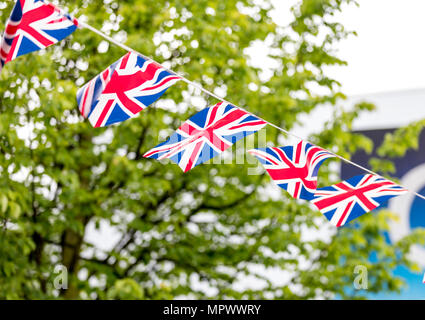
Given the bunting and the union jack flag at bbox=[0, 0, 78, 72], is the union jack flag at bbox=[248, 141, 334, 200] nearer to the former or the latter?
the bunting

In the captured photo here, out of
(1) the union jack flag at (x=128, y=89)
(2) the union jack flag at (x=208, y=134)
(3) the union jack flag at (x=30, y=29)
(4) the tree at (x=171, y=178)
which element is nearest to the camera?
(3) the union jack flag at (x=30, y=29)

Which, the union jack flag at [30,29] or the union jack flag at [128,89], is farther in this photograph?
the union jack flag at [128,89]

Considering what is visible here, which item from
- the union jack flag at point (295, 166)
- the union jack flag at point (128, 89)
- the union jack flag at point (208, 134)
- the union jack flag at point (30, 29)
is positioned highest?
the union jack flag at point (30, 29)

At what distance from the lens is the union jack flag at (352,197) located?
3.38 meters

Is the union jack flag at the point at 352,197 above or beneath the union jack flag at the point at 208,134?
beneath

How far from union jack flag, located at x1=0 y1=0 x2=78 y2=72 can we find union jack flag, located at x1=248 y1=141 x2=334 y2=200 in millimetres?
1373

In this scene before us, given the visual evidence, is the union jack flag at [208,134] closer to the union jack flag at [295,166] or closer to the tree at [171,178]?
the union jack flag at [295,166]

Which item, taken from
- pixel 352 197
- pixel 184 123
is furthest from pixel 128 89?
pixel 352 197

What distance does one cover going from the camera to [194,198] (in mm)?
5848

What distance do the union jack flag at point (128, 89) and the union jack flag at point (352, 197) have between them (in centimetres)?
121

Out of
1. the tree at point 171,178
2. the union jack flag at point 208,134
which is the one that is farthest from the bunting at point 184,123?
the tree at point 171,178

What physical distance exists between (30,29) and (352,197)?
2.10m

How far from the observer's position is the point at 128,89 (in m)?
2.91
